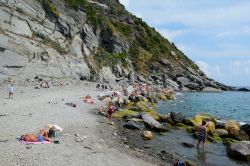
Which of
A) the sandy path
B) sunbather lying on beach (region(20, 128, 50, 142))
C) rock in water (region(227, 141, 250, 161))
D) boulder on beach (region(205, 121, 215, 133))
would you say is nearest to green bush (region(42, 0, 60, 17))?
the sandy path

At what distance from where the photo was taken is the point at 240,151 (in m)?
23.0

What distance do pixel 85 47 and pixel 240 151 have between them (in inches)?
2618

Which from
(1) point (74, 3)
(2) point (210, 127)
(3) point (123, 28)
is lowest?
(2) point (210, 127)

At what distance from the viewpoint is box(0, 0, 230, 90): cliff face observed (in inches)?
2405

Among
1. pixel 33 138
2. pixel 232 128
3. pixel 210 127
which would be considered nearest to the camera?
pixel 33 138

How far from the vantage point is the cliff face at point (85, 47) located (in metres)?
61.1

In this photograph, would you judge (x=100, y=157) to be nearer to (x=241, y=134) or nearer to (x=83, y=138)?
(x=83, y=138)

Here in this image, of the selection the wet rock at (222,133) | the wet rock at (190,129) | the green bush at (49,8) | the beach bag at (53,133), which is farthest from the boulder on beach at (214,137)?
the green bush at (49,8)

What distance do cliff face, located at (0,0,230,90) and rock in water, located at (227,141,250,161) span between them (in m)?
38.8

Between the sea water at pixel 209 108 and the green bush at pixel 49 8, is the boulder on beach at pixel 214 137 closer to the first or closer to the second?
the sea water at pixel 209 108

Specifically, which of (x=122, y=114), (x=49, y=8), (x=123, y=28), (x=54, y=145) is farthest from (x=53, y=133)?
(x=123, y=28)

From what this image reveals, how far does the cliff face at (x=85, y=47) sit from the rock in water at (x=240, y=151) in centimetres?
3881

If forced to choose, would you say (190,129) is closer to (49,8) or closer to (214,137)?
(214,137)

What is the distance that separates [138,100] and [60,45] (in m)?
29.7
